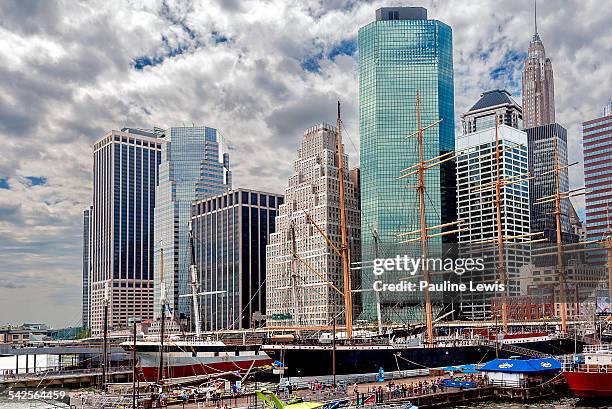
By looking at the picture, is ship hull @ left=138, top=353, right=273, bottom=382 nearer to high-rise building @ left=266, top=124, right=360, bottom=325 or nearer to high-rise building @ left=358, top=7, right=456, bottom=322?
high-rise building @ left=266, top=124, right=360, bottom=325

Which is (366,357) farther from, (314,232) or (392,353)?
(314,232)

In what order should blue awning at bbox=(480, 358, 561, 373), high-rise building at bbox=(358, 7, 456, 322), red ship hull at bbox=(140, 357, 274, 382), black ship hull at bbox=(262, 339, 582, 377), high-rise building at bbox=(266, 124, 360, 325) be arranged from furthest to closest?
high-rise building at bbox=(266, 124, 360, 325), high-rise building at bbox=(358, 7, 456, 322), red ship hull at bbox=(140, 357, 274, 382), black ship hull at bbox=(262, 339, 582, 377), blue awning at bbox=(480, 358, 561, 373)

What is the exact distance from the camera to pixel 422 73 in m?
177

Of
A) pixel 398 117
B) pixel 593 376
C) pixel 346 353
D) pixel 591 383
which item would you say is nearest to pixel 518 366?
pixel 591 383

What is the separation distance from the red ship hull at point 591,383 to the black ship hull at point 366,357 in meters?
17.4

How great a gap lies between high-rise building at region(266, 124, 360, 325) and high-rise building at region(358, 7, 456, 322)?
24.6ft

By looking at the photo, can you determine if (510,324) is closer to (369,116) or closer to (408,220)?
(408,220)

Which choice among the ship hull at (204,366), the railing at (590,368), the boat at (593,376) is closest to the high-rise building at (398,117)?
the ship hull at (204,366)

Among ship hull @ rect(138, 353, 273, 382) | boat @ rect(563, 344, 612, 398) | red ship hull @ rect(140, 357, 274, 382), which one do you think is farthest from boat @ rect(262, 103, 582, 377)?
ship hull @ rect(138, 353, 273, 382)

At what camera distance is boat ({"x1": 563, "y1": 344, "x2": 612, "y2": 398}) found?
55156 mm

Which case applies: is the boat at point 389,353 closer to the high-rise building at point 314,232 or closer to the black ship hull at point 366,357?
the black ship hull at point 366,357

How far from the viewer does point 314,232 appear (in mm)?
181125

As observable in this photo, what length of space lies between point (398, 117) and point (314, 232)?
1426 inches

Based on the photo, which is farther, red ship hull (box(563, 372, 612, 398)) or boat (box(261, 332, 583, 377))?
boat (box(261, 332, 583, 377))
